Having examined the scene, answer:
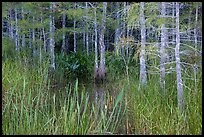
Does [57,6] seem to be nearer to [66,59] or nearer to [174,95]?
[66,59]

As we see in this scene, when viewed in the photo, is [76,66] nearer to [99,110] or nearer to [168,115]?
[99,110]

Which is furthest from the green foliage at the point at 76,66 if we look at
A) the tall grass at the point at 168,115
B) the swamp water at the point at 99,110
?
the tall grass at the point at 168,115

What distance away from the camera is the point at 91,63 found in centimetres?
1302

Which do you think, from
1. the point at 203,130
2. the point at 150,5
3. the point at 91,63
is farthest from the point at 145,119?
the point at 91,63

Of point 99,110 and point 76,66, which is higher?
point 76,66

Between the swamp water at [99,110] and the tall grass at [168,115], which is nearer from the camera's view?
the swamp water at [99,110]

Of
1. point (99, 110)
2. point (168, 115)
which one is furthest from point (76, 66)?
point (168, 115)

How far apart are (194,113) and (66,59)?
10105 mm

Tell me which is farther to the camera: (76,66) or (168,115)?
(76,66)

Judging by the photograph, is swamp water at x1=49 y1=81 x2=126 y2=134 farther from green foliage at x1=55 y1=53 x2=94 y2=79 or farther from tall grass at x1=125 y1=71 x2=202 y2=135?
green foliage at x1=55 y1=53 x2=94 y2=79

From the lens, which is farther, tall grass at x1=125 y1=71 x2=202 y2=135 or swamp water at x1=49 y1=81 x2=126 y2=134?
tall grass at x1=125 y1=71 x2=202 y2=135

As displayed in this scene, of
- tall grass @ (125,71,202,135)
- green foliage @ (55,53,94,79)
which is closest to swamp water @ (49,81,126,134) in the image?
tall grass @ (125,71,202,135)

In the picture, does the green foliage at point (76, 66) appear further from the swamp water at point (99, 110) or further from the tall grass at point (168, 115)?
the tall grass at point (168, 115)

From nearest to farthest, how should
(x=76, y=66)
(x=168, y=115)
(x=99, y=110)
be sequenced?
1. (x=168, y=115)
2. (x=99, y=110)
3. (x=76, y=66)
